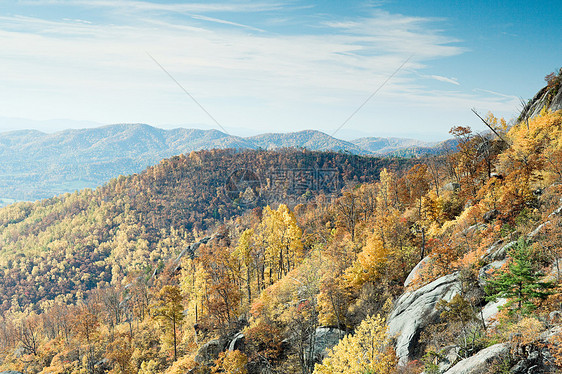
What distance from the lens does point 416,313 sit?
2953 cm

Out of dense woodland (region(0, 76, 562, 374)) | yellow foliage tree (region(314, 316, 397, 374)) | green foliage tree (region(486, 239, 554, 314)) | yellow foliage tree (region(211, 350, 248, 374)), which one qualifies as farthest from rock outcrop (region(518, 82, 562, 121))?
yellow foliage tree (region(211, 350, 248, 374))

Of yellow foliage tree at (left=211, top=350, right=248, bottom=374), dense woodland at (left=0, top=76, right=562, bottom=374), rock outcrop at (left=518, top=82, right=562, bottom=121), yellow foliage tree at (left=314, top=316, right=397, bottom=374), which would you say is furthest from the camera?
rock outcrop at (left=518, top=82, right=562, bottom=121)

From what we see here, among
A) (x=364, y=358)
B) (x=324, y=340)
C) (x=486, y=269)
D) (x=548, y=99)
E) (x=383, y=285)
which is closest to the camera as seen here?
(x=364, y=358)

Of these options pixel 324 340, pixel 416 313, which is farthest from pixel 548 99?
pixel 324 340

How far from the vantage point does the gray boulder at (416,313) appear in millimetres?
27734

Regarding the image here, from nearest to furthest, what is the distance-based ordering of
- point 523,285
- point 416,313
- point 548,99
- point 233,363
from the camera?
point 523,285 < point 416,313 < point 233,363 < point 548,99

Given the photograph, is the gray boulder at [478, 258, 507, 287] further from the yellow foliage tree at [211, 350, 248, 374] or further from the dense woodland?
the yellow foliage tree at [211, 350, 248, 374]

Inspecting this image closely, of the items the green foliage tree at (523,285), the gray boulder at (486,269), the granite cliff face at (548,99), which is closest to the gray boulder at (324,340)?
the gray boulder at (486,269)

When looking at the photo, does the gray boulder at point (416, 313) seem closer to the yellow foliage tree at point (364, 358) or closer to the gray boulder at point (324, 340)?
the yellow foliage tree at point (364, 358)

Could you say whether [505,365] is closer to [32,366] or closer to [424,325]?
[424,325]

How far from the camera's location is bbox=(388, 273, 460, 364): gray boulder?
2773 cm

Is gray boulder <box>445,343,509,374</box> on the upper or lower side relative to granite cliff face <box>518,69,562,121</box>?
lower

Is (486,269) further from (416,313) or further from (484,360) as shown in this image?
(484,360)

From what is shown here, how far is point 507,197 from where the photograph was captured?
34.7 meters
